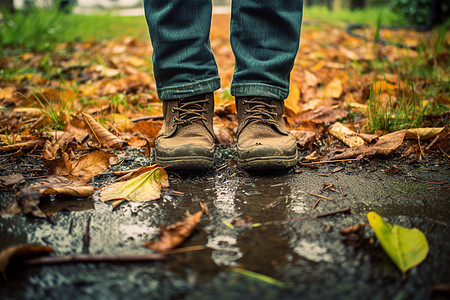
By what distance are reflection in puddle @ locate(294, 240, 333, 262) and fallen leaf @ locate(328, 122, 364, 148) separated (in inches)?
30.9

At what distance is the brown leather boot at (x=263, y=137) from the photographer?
1221 mm

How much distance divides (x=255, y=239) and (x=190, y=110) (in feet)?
2.26

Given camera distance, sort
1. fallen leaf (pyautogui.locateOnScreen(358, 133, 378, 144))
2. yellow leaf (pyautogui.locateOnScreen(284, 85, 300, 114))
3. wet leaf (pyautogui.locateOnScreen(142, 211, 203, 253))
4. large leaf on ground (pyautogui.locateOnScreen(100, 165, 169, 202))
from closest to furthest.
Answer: wet leaf (pyautogui.locateOnScreen(142, 211, 203, 253)) < large leaf on ground (pyautogui.locateOnScreen(100, 165, 169, 202)) < fallen leaf (pyautogui.locateOnScreen(358, 133, 378, 144)) < yellow leaf (pyautogui.locateOnScreen(284, 85, 300, 114))

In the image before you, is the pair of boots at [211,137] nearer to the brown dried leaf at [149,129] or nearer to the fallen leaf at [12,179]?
the brown dried leaf at [149,129]

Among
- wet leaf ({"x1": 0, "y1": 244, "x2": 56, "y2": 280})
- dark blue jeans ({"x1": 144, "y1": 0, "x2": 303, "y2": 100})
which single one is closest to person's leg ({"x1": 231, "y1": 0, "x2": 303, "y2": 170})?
dark blue jeans ({"x1": 144, "y1": 0, "x2": 303, "y2": 100})

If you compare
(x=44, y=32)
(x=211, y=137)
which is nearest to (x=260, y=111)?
(x=211, y=137)

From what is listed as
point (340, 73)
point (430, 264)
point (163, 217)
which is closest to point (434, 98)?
point (340, 73)

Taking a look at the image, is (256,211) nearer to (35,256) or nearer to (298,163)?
(298,163)

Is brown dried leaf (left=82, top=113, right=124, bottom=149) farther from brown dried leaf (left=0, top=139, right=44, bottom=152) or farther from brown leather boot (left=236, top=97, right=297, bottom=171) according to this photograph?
brown leather boot (left=236, top=97, right=297, bottom=171)

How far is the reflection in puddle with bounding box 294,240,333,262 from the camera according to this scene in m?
0.74

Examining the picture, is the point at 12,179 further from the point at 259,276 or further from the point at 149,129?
the point at 259,276

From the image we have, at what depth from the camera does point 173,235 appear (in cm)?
81

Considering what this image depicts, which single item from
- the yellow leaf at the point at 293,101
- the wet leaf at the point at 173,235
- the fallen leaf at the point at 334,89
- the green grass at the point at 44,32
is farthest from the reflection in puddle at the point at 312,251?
the green grass at the point at 44,32

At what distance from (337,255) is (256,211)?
28 cm
